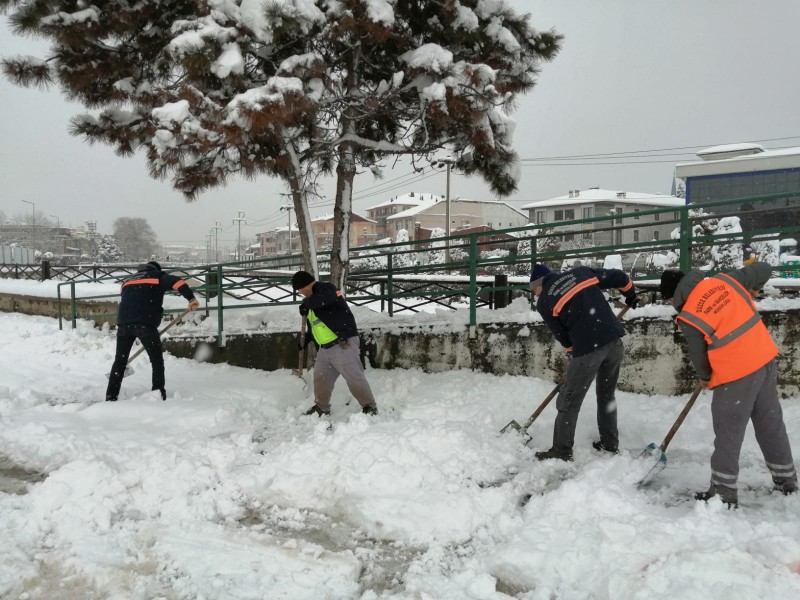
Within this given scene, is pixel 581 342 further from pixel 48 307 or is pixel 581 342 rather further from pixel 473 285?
pixel 48 307

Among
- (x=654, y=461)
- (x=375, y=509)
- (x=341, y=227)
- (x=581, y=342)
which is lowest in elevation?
(x=375, y=509)

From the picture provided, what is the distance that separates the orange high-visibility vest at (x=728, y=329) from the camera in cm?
331

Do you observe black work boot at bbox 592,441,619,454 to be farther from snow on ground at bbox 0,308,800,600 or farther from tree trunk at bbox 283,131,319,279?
tree trunk at bbox 283,131,319,279

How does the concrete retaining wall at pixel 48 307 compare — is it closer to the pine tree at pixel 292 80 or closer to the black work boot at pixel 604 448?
the pine tree at pixel 292 80

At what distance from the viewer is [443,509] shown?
3445 mm

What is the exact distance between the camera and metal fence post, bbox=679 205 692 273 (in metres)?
5.08

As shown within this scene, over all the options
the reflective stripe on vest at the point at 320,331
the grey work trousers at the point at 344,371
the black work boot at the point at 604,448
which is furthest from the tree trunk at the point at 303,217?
the black work boot at the point at 604,448

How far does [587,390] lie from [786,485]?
4.41 ft

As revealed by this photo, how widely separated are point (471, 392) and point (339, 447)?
1.87m

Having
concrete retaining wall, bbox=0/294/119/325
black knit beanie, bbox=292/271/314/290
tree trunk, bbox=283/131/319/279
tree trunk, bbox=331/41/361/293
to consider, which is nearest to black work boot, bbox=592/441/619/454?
black knit beanie, bbox=292/271/314/290

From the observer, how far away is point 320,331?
5398 millimetres

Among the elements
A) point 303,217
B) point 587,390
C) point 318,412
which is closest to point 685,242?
point 587,390

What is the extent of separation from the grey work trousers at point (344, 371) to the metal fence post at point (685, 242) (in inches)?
124

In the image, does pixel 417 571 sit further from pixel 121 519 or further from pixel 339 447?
pixel 121 519
